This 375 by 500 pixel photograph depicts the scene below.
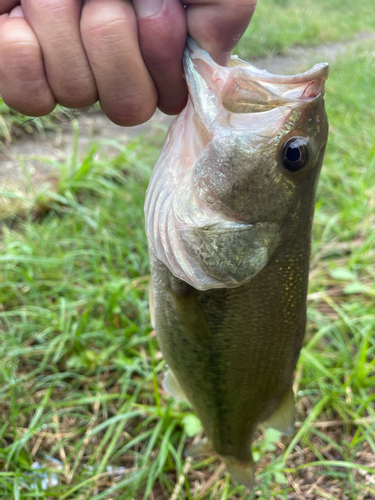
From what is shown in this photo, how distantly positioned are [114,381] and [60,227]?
1024mm

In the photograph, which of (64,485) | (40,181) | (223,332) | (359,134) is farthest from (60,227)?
(359,134)

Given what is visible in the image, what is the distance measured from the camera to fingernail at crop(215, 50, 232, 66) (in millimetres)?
835

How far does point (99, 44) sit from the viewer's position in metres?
0.71

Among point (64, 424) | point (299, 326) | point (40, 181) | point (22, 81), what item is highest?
point (22, 81)

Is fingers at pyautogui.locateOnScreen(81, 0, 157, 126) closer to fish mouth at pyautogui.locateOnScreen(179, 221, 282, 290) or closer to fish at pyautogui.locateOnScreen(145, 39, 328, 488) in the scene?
fish at pyautogui.locateOnScreen(145, 39, 328, 488)

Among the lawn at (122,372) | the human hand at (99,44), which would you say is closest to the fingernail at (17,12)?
the human hand at (99,44)

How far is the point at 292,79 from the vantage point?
0.78 m

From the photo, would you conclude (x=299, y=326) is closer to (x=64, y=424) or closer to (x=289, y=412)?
(x=289, y=412)

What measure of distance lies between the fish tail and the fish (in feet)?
0.95

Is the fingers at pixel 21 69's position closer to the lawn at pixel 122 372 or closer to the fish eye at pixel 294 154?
the fish eye at pixel 294 154

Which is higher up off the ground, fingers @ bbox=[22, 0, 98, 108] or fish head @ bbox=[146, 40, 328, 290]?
fingers @ bbox=[22, 0, 98, 108]

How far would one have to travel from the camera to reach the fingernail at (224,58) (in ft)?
2.74

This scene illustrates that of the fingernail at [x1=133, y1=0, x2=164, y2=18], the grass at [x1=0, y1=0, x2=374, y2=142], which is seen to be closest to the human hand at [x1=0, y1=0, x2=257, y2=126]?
the fingernail at [x1=133, y1=0, x2=164, y2=18]

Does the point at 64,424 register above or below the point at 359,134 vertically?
below
